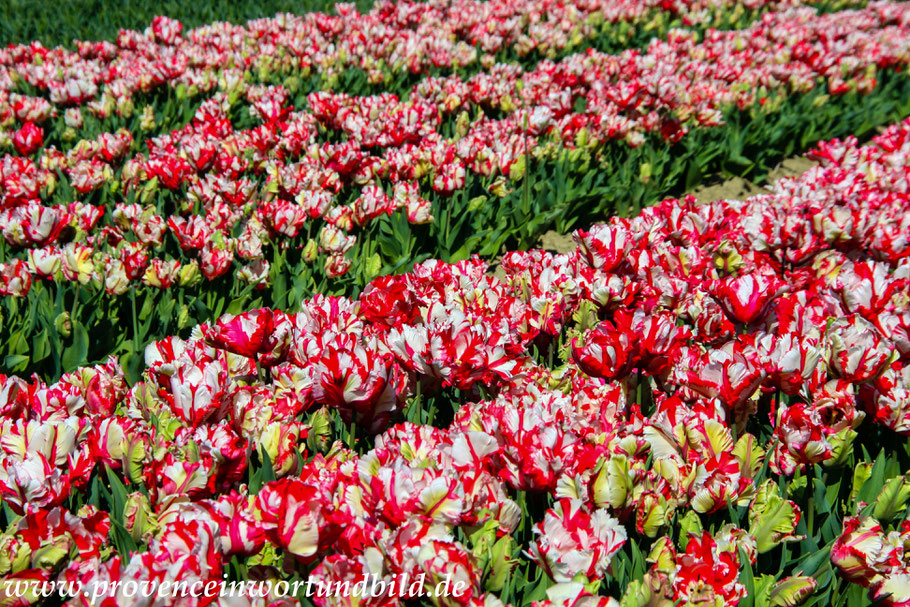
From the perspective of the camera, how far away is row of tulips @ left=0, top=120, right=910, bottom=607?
120 cm

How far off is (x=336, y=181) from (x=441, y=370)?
5.47 ft

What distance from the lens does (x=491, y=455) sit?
4.66 ft

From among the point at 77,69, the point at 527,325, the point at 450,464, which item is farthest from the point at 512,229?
the point at 77,69

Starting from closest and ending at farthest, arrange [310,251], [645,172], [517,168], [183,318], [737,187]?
[183,318]
[310,251]
[517,168]
[645,172]
[737,187]

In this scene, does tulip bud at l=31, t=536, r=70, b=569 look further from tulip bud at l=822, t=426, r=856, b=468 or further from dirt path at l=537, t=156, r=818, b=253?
dirt path at l=537, t=156, r=818, b=253

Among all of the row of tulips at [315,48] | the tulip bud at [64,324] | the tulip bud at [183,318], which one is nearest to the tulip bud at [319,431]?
the tulip bud at [183,318]

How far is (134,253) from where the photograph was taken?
2.25 m

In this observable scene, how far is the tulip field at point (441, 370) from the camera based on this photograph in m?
1.22

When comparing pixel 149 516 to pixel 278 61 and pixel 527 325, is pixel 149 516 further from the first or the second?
pixel 278 61

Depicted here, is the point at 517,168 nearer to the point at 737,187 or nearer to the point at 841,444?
the point at 737,187

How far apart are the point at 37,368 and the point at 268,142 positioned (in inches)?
60.5

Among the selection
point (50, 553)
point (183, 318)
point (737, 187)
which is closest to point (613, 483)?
point (50, 553)

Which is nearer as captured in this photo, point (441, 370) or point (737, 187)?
point (441, 370)

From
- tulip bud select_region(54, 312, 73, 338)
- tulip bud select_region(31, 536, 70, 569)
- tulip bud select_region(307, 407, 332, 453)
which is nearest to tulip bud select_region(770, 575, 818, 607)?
tulip bud select_region(307, 407, 332, 453)
